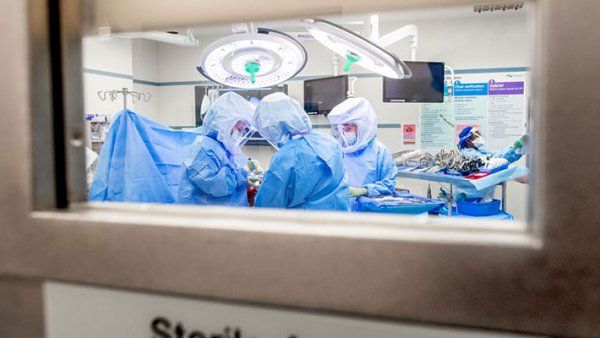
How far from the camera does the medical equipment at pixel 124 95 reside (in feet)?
11.8

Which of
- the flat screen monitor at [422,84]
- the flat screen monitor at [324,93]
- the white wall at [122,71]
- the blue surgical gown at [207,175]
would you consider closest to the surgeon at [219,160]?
the blue surgical gown at [207,175]

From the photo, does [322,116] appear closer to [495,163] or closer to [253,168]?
[253,168]

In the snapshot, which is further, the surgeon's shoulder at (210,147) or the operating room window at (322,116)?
the surgeon's shoulder at (210,147)

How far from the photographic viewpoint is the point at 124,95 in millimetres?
3645

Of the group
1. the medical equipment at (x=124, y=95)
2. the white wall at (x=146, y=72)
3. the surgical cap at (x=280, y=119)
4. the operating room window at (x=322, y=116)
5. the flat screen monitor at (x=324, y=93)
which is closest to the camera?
the operating room window at (x=322, y=116)

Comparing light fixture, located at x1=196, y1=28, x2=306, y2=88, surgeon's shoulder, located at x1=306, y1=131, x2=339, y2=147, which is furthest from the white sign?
surgeon's shoulder, located at x1=306, y1=131, x2=339, y2=147

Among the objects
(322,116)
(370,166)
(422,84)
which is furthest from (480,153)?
(322,116)

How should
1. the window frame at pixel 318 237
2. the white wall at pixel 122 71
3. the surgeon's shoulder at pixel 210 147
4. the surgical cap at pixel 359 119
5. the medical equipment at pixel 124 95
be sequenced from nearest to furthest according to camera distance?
the window frame at pixel 318 237 < the surgeon's shoulder at pixel 210 147 < the surgical cap at pixel 359 119 < the medical equipment at pixel 124 95 < the white wall at pixel 122 71

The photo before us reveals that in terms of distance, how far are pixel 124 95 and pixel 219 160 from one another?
1637mm

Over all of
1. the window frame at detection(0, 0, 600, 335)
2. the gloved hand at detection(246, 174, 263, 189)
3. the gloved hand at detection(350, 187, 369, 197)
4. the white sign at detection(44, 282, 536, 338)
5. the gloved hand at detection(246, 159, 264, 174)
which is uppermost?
the window frame at detection(0, 0, 600, 335)

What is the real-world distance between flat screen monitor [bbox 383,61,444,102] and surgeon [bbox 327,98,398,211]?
40 cm

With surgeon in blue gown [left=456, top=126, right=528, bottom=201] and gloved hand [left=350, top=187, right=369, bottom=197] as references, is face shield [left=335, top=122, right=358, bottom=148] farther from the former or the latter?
surgeon in blue gown [left=456, top=126, right=528, bottom=201]

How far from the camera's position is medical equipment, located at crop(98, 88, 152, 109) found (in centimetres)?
361

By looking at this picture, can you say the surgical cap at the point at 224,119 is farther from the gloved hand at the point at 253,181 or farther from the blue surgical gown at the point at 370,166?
the blue surgical gown at the point at 370,166
